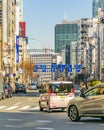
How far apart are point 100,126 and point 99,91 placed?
6.75ft

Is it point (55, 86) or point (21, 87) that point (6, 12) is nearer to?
point (21, 87)

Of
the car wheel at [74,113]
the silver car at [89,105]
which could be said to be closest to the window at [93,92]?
the silver car at [89,105]

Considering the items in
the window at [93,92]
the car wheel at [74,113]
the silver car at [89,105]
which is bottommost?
the car wheel at [74,113]

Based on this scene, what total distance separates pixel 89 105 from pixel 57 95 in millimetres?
8142

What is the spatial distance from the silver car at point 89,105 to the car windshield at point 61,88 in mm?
7124

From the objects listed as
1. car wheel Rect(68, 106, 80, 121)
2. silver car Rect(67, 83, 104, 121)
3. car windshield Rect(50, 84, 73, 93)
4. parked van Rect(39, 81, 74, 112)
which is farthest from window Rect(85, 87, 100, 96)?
car windshield Rect(50, 84, 73, 93)

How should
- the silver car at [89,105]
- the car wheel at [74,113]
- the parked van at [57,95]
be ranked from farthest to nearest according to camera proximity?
the parked van at [57,95] < the car wheel at [74,113] < the silver car at [89,105]

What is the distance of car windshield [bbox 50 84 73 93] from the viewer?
28.9 m

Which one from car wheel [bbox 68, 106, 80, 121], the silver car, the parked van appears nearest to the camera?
the silver car

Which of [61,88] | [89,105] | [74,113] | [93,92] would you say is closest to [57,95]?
[61,88]

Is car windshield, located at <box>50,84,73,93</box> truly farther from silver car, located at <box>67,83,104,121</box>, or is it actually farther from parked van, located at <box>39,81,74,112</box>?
silver car, located at <box>67,83,104,121</box>

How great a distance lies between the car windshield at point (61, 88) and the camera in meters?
28.9

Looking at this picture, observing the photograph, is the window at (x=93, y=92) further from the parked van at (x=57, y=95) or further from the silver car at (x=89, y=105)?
the parked van at (x=57, y=95)

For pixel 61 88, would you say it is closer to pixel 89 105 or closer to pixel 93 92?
pixel 93 92
